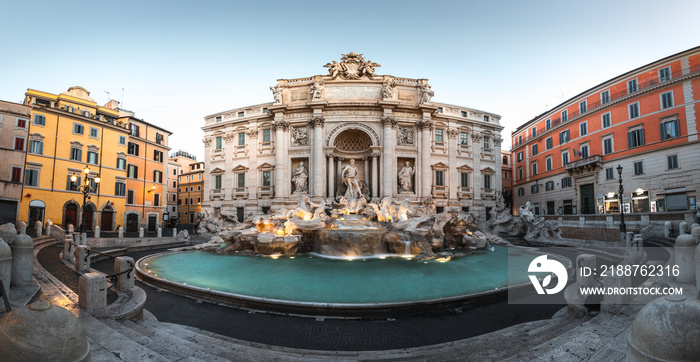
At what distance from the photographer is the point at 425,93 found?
26.6 m

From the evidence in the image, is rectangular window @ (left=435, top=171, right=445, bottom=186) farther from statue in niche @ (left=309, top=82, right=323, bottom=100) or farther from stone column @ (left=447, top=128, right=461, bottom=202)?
statue in niche @ (left=309, top=82, right=323, bottom=100)

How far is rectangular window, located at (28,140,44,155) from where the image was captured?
938 inches

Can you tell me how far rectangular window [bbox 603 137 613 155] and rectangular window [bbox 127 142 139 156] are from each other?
43498 millimetres

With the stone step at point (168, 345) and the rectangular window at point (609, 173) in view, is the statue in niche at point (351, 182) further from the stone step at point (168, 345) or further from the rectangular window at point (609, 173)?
the rectangular window at point (609, 173)

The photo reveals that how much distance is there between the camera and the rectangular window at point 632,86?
2455cm

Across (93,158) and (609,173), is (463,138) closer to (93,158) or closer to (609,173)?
(609,173)

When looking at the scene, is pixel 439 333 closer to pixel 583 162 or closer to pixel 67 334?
pixel 67 334

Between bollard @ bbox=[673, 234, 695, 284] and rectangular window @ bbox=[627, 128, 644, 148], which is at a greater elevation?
rectangular window @ bbox=[627, 128, 644, 148]

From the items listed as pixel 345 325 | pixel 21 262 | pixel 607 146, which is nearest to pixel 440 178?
pixel 607 146

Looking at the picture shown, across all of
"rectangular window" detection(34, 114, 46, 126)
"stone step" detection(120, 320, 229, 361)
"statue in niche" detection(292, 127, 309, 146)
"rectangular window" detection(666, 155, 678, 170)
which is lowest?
"stone step" detection(120, 320, 229, 361)

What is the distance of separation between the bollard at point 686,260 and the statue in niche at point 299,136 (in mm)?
23549

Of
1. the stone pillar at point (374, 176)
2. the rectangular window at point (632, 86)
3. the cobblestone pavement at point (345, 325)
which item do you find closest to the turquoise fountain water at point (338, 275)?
the cobblestone pavement at point (345, 325)

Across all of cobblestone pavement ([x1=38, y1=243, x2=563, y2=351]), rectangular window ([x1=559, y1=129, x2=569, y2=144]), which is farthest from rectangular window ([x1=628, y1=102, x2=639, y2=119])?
cobblestone pavement ([x1=38, y1=243, x2=563, y2=351])

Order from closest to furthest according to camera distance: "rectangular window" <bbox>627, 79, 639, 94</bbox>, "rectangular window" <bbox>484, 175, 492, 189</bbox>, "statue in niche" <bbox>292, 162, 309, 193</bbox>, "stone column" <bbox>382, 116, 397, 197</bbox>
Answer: "rectangular window" <bbox>627, 79, 639, 94</bbox> < "stone column" <bbox>382, 116, 397, 197</bbox> < "statue in niche" <bbox>292, 162, 309, 193</bbox> < "rectangular window" <bbox>484, 175, 492, 189</bbox>
